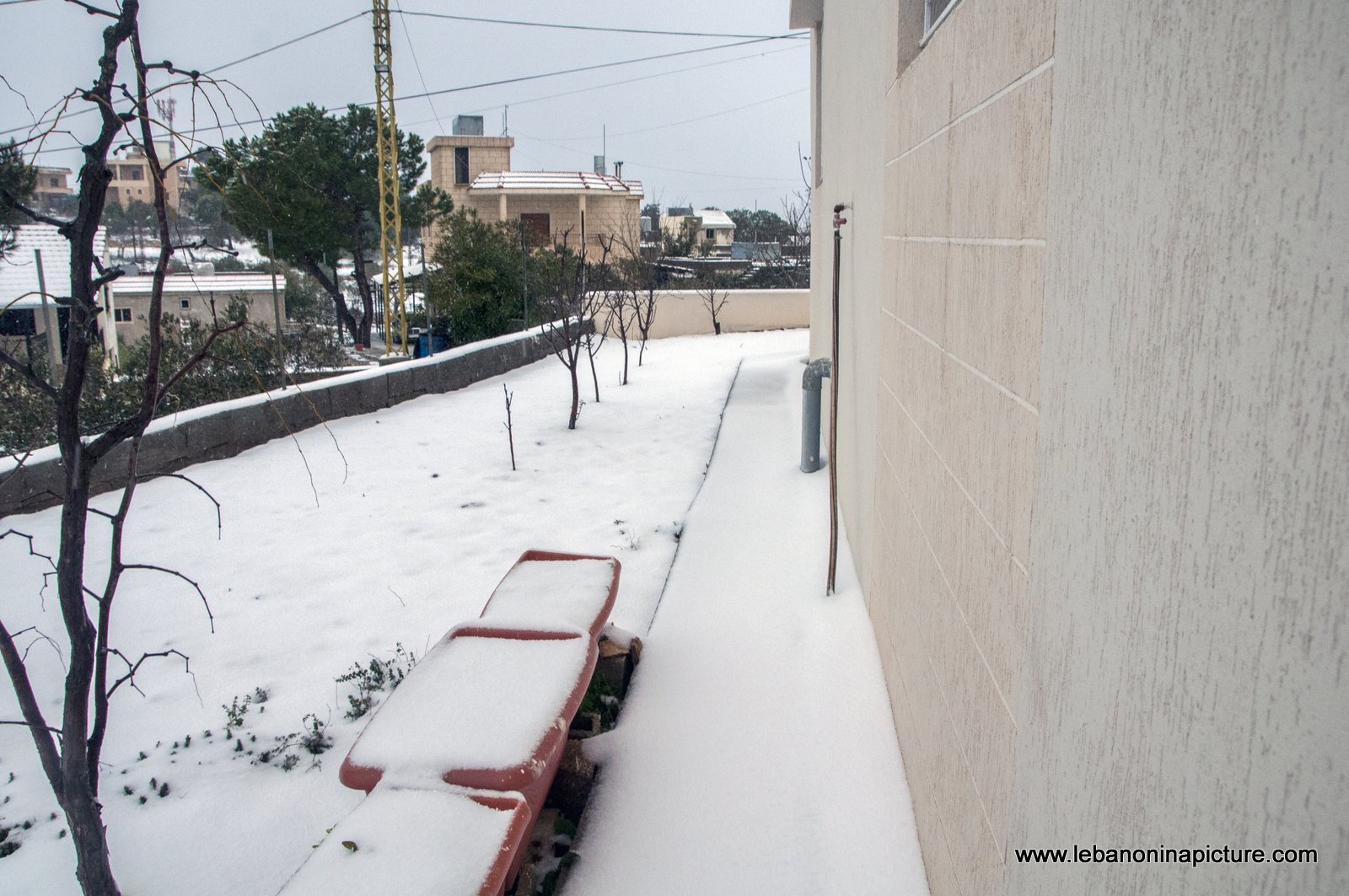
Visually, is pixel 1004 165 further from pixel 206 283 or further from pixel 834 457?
pixel 206 283

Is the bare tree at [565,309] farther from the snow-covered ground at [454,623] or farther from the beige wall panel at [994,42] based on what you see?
the beige wall panel at [994,42]

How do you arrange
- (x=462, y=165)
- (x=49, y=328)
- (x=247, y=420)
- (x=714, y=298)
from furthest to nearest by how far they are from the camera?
(x=462, y=165)
(x=714, y=298)
(x=247, y=420)
(x=49, y=328)

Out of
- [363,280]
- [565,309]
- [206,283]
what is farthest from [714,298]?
[206,283]

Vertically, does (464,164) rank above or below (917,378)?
above

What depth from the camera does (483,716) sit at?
7.44 feet

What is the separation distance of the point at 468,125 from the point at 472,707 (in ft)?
114

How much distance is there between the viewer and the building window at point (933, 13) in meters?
2.12

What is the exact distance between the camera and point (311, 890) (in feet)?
5.66

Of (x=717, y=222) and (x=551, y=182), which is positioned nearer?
(x=551, y=182)

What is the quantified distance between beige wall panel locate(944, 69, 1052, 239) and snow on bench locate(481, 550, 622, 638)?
1.71 m

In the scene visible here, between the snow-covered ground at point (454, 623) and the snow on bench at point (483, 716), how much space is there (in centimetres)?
34

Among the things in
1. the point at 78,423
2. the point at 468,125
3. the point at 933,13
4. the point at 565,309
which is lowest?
the point at 78,423

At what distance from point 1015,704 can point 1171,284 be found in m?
0.68

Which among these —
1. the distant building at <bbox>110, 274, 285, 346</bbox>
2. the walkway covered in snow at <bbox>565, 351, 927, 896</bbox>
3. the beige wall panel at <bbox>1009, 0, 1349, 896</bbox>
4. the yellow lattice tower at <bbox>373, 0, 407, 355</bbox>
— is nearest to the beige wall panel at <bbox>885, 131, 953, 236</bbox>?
the beige wall panel at <bbox>1009, 0, 1349, 896</bbox>
